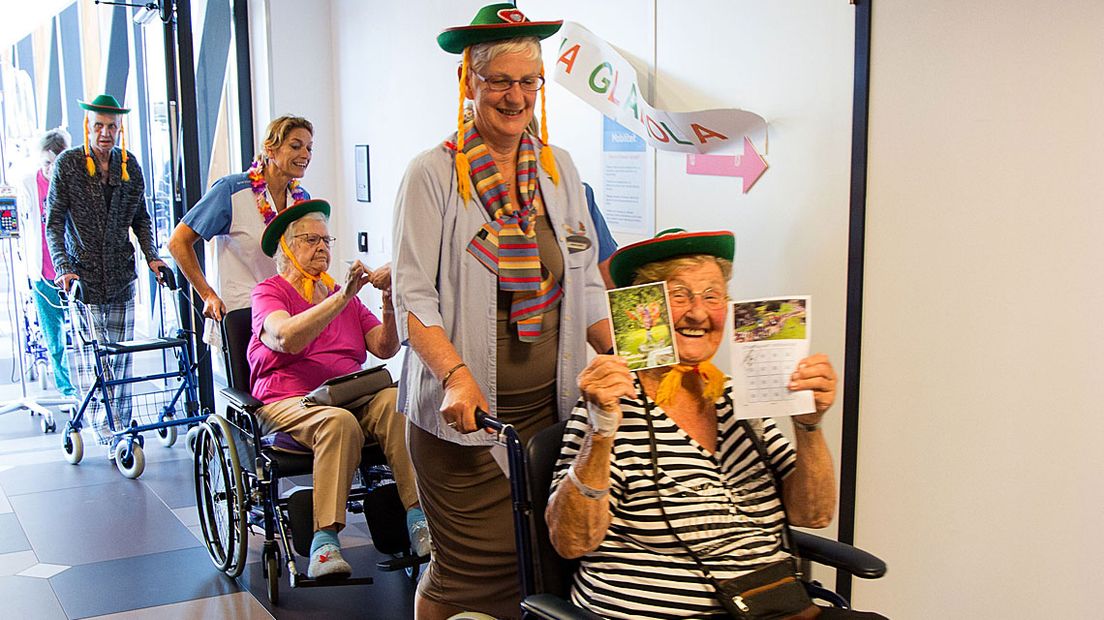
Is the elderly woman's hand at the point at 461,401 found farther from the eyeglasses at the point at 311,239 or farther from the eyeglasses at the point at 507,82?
the eyeglasses at the point at 311,239

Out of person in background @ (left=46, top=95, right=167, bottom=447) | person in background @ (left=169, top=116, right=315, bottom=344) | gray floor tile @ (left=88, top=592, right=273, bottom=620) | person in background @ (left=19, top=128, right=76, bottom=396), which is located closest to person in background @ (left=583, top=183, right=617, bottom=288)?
gray floor tile @ (left=88, top=592, right=273, bottom=620)

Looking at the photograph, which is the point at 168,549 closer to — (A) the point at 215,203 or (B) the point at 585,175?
(A) the point at 215,203

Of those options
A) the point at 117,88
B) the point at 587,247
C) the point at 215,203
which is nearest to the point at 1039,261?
the point at 587,247

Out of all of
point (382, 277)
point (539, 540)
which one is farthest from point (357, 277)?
point (539, 540)

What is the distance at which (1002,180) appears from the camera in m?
2.20

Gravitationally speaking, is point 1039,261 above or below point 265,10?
below

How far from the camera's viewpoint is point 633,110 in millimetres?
3131

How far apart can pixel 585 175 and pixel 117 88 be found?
4.96 meters

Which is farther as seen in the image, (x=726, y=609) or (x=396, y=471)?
(x=396, y=471)

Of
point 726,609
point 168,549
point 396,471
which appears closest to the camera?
point 726,609

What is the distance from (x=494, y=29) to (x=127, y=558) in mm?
2683

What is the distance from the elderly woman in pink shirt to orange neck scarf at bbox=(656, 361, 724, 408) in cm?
132

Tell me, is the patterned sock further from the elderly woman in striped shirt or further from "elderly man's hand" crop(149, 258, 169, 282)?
"elderly man's hand" crop(149, 258, 169, 282)

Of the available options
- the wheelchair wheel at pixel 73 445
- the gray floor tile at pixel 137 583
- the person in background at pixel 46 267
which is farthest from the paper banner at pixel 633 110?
the person in background at pixel 46 267
